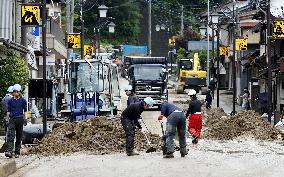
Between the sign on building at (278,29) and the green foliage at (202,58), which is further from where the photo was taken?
the green foliage at (202,58)

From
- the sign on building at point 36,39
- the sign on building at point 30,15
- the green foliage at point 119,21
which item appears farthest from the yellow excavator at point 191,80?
the sign on building at point 30,15

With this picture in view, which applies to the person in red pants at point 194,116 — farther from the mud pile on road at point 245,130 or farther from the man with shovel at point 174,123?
the man with shovel at point 174,123

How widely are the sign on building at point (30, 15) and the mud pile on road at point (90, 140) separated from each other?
5.83m

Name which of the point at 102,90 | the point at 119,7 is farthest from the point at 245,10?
the point at 102,90

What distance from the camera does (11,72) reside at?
30.2 metres

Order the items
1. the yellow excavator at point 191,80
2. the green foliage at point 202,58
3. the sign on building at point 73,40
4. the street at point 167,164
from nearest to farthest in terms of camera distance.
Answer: the street at point 167,164 → the sign on building at point 73,40 → the yellow excavator at point 191,80 → the green foliage at point 202,58

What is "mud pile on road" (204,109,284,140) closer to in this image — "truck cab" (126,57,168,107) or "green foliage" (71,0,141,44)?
"truck cab" (126,57,168,107)

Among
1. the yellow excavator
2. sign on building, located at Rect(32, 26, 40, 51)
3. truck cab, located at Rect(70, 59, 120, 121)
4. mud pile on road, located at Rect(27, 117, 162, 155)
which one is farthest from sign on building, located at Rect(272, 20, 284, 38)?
the yellow excavator

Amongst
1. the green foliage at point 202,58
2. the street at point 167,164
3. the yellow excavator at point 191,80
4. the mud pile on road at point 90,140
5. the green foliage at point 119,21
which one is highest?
the green foliage at point 119,21

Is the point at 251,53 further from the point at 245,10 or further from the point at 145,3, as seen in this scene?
the point at 145,3

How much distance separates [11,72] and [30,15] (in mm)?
2850

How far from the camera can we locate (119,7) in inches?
3656

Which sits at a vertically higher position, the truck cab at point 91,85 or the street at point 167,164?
the truck cab at point 91,85

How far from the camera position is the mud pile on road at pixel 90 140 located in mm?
22219
